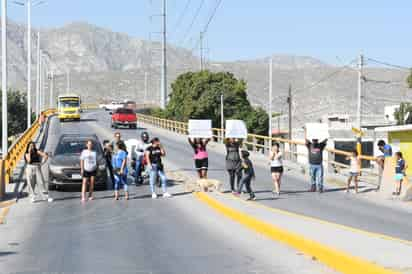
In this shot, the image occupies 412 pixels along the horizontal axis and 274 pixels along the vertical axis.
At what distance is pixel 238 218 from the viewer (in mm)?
17109

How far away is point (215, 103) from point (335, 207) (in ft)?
243

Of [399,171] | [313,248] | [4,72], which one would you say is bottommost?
[313,248]

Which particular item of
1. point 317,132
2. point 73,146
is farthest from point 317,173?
point 73,146

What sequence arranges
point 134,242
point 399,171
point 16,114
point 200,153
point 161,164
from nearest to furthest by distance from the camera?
point 134,242
point 161,164
point 399,171
point 200,153
point 16,114

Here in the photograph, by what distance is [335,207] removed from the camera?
68.7 feet

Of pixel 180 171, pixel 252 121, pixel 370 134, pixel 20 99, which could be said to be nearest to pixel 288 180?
pixel 180 171

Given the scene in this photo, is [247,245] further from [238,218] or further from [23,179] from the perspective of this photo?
[23,179]

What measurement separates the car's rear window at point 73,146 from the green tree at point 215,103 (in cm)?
6340

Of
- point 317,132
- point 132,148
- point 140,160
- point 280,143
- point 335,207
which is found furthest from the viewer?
point 280,143

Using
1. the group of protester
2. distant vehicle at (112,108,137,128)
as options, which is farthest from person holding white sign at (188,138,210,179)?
distant vehicle at (112,108,137,128)

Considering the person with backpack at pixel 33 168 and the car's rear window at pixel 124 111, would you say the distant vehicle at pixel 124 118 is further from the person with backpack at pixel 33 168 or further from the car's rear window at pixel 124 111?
the person with backpack at pixel 33 168

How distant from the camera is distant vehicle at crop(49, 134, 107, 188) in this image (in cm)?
2438

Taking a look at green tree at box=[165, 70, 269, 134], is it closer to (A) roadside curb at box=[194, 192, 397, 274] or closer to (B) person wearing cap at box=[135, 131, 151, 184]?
(B) person wearing cap at box=[135, 131, 151, 184]

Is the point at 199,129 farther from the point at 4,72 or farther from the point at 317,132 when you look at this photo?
the point at 4,72
